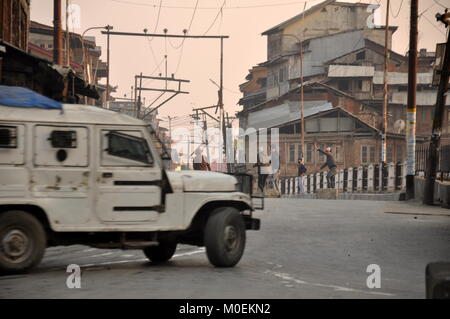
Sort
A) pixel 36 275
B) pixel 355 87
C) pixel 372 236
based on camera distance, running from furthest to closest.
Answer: pixel 355 87, pixel 372 236, pixel 36 275

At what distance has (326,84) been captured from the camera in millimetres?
79438

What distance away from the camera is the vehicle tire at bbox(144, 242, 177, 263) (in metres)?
11.7

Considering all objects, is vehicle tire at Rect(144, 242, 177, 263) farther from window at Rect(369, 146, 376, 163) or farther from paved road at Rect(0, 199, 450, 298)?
window at Rect(369, 146, 376, 163)

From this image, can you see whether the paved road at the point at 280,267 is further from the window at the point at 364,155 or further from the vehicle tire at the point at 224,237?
the window at the point at 364,155

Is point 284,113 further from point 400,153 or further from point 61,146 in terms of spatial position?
point 61,146

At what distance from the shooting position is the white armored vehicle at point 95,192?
384 inches

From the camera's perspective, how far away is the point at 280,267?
11383 mm

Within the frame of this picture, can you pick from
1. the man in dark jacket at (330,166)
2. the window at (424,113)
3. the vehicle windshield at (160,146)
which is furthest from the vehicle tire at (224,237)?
the window at (424,113)

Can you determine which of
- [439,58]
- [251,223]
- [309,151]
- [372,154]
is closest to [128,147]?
[251,223]

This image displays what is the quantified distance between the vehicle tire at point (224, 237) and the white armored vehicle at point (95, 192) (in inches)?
0.5

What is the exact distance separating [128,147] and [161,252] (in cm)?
180

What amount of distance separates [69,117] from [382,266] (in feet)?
15.9
